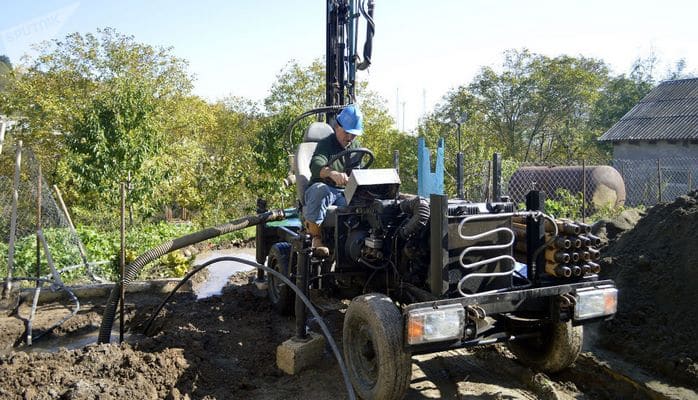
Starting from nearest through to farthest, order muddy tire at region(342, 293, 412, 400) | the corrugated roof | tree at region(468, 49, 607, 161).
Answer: muddy tire at region(342, 293, 412, 400), the corrugated roof, tree at region(468, 49, 607, 161)

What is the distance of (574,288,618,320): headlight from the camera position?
362 centimetres

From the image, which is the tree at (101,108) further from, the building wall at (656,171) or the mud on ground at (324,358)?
the building wall at (656,171)

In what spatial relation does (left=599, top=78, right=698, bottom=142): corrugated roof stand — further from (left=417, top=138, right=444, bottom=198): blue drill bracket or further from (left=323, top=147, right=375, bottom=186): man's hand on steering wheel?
(left=323, top=147, right=375, bottom=186): man's hand on steering wheel

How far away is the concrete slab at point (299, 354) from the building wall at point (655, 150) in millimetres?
19350

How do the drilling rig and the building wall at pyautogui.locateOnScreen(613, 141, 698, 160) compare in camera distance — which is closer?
the drilling rig

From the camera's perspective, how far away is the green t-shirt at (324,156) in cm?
529

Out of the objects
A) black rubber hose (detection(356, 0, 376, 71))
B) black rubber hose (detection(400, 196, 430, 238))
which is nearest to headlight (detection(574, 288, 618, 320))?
black rubber hose (detection(400, 196, 430, 238))

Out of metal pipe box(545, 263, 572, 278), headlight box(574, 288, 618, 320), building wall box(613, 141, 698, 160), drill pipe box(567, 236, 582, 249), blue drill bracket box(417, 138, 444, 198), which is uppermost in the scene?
building wall box(613, 141, 698, 160)

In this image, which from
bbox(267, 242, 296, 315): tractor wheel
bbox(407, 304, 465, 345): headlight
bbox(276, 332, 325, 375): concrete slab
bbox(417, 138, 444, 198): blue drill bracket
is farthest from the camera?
bbox(417, 138, 444, 198): blue drill bracket

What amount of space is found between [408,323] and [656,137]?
2044cm

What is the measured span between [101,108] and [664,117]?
20683 mm

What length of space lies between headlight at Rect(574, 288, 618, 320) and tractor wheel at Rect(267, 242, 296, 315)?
2.89 meters

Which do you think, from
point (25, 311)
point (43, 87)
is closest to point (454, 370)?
point (25, 311)

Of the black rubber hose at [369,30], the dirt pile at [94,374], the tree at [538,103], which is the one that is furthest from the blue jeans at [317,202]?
the tree at [538,103]
